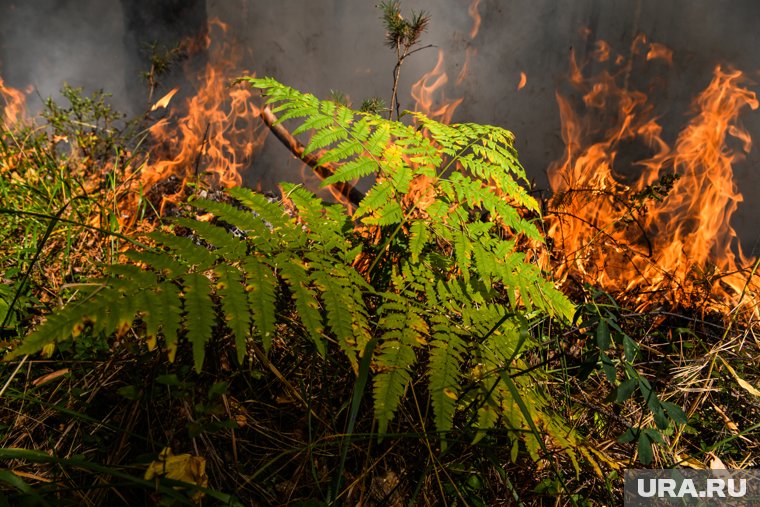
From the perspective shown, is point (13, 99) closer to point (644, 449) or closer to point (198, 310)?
point (198, 310)

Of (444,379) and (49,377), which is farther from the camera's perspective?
(49,377)

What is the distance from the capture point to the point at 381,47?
19.2 feet

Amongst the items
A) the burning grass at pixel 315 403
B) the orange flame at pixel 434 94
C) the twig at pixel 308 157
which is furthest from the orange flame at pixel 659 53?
the twig at pixel 308 157

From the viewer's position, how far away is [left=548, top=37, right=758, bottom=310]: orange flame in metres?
2.97

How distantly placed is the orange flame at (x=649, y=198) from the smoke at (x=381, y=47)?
194mm

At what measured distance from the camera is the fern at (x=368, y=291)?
0.95 meters

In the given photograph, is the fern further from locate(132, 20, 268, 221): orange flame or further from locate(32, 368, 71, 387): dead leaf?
locate(132, 20, 268, 221): orange flame

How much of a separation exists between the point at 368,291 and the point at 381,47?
209 inches

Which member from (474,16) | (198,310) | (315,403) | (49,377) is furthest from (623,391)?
(474,16)

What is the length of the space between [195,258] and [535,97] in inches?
216

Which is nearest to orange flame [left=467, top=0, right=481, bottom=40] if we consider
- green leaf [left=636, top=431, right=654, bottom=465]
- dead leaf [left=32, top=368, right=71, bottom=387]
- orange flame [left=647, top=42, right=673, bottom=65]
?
orange flame [left=647, top=42, right=673, bottom=65]

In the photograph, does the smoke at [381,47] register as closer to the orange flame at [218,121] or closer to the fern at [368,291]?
the orange flame at [218,121]

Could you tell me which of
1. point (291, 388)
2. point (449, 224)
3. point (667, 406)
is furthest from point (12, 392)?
point (667, 406)

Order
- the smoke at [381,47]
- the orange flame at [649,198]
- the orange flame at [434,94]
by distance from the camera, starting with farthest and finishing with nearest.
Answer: the orange flame at [434,94] → the smoke at [381,47] → the orange flame at [649,198]
